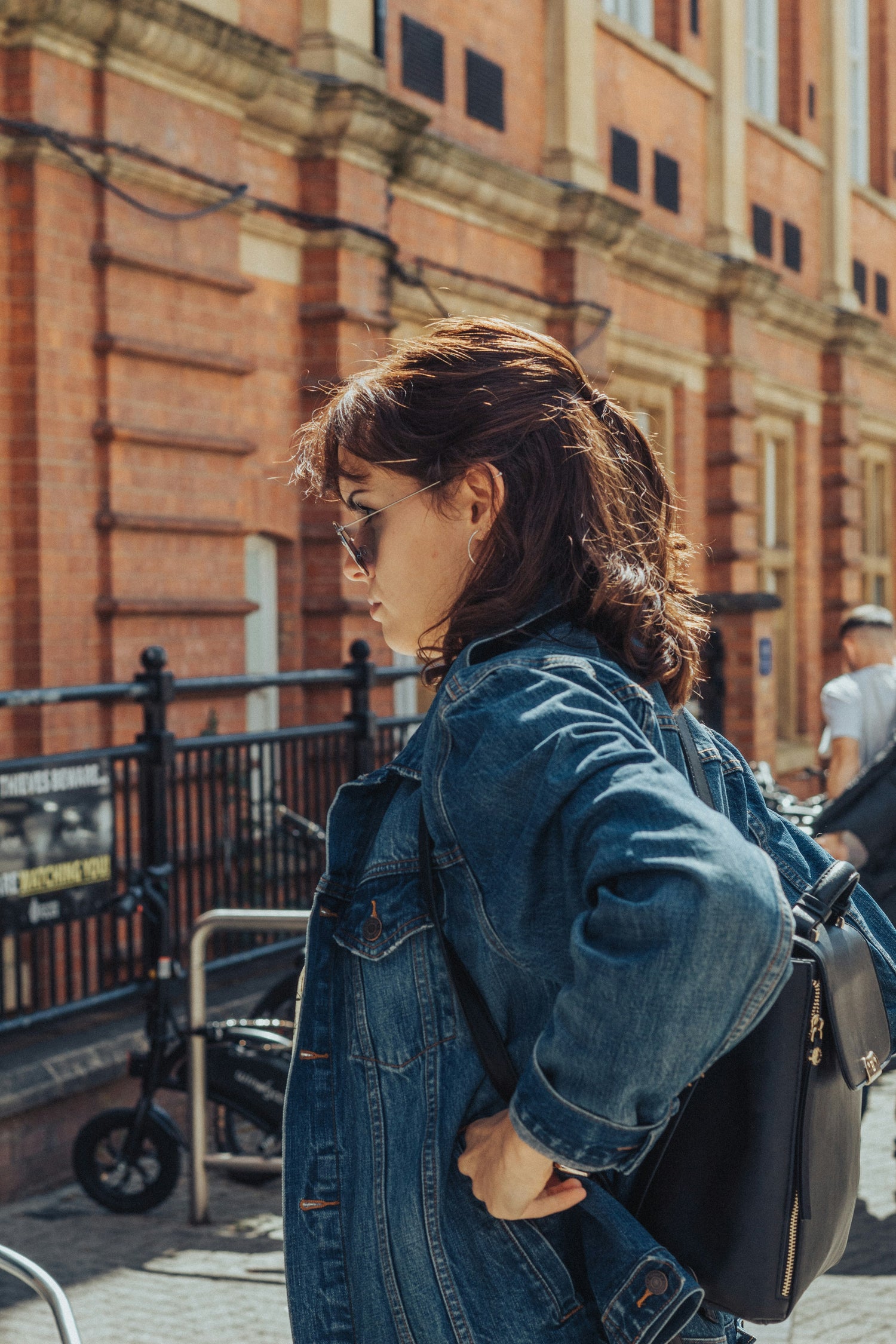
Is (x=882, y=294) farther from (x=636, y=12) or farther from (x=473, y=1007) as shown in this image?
(x=473, y=1007)

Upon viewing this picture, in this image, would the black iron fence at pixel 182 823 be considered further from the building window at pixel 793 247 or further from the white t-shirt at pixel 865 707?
the building window at pixel 793 247

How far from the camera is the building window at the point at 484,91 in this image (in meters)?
11.6

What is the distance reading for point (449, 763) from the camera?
1.58 meters

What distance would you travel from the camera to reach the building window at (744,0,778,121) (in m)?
17.6

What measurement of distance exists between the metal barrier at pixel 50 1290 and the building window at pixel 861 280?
64.1 feet

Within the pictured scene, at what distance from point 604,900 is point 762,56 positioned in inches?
716

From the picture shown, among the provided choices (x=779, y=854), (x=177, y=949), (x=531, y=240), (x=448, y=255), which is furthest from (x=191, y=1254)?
(x=531, y=240)

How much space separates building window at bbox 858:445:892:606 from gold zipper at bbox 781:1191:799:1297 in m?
19.7

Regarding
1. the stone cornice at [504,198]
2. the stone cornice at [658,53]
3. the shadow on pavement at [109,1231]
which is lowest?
the shadow on pavement at [109,1231]

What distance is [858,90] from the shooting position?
829 inches

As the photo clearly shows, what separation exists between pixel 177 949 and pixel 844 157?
1570 cm

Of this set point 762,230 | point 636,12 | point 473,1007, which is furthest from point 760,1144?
point 762,230

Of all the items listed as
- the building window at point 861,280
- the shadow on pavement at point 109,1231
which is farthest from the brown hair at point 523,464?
the building window at point 861,280

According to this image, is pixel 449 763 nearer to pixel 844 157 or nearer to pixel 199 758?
Result: pixel 199 758
